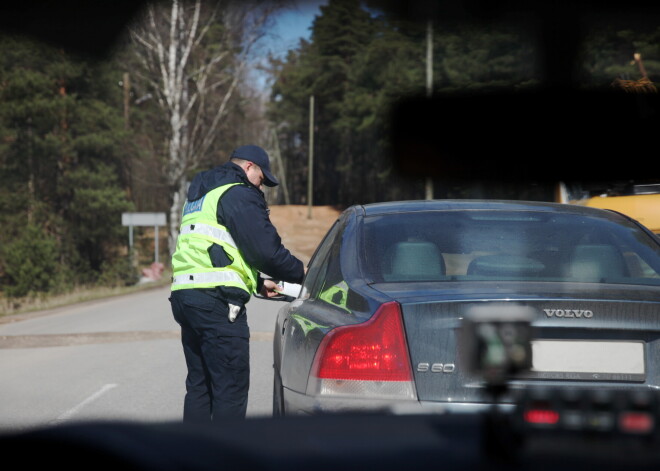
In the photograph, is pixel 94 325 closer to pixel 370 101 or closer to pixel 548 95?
pixel 548 95

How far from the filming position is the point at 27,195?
128ft

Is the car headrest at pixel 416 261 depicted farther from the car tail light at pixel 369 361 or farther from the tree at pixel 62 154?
the tree at pixel 62 154

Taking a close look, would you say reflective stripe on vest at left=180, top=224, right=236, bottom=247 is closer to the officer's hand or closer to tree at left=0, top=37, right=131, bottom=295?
the officer's hand

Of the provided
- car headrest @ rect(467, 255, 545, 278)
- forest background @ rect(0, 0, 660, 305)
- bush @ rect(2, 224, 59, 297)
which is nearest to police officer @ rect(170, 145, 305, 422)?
car headrest @ rect(467, 255, 545, 278)

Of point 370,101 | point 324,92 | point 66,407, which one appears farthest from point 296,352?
point 324,92

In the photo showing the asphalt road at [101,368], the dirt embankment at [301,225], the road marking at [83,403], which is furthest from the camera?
the dirt embankment at [301,225]

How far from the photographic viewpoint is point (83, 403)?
824cm

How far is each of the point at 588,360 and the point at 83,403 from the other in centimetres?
582

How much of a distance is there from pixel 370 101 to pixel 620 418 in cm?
6666

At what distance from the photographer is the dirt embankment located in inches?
2016

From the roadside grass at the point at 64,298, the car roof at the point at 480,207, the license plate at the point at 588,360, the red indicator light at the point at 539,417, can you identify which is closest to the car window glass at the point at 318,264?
the car roof at the point at 480,207

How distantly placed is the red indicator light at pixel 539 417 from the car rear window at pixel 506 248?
8.86 ft

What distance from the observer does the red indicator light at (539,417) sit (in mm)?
1259

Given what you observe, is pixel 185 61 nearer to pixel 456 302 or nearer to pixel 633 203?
pixel 633 203
